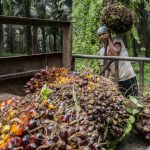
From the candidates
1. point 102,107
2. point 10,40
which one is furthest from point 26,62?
point 10,40

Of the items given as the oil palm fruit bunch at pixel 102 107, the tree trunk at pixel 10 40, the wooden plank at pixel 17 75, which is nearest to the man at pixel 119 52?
the wooden plank at pixel 17 75

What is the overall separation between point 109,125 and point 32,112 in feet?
2.15

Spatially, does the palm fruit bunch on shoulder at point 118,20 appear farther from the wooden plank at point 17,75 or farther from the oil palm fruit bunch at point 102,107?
the oil palm fruit bunch at point 102,107

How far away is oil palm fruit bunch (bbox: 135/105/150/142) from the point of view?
8.74ft

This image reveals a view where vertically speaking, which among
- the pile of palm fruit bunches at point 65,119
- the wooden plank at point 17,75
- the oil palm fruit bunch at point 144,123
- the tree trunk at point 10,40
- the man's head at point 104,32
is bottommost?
the tree trunk at point 10,40

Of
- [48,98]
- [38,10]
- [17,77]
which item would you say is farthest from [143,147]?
[38,10]

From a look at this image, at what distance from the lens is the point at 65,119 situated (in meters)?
1.91

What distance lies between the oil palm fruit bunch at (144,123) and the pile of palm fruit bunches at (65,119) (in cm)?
9

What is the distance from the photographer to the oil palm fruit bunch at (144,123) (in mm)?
2664

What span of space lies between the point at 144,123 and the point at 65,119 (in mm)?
929

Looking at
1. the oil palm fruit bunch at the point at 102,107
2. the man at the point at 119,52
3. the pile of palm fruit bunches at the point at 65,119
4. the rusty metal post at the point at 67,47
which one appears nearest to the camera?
the pile of palm fruit bunches at the point at 65,119

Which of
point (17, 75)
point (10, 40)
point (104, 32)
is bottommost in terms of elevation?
point (10, 40)

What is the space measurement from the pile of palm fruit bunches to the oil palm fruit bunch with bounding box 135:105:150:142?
95mm

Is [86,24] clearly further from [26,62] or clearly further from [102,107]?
[102,107]
